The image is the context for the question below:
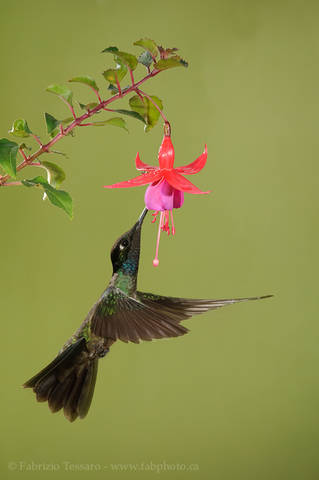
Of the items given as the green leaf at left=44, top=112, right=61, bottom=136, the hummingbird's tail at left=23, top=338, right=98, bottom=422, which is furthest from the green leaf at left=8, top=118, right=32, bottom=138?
the hummingbird's tail at left=23, top=338, right=98, bottom=422

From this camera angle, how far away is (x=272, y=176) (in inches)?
74.6

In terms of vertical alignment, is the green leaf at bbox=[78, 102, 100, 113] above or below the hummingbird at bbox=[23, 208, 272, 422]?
above

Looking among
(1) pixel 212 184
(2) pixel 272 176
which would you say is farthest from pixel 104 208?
(2) pixel 272 176

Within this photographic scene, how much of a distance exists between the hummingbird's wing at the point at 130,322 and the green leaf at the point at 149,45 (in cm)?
37

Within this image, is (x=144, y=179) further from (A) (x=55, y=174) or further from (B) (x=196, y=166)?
(A) (x=55, y=174)

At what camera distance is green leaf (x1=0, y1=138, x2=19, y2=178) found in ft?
2.27

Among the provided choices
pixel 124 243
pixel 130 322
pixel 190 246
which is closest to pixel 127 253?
pixel 124 243

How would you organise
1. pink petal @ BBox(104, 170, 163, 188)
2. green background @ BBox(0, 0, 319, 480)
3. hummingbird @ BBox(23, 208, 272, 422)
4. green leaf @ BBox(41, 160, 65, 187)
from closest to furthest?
1. pink petal @ BBox(104, 170, 163, 188)
2. hummingbird @ BBox(23, 208, 272, 422)
3. green leaf @ BBox(41, 160, 65, 187)
4. green background @ BBox(0, 0, 319, 480)

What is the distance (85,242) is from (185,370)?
23.7 inches

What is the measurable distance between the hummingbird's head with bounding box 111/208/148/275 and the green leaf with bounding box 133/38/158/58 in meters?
0.27

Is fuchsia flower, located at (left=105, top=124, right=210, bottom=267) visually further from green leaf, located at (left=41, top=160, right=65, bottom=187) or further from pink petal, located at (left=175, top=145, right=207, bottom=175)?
green leaf, located at (left=41, top=160, right=65, bottom=187)

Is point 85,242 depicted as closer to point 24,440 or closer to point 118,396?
point 118,396

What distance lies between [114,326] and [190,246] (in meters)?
1.14

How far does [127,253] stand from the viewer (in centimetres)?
80
